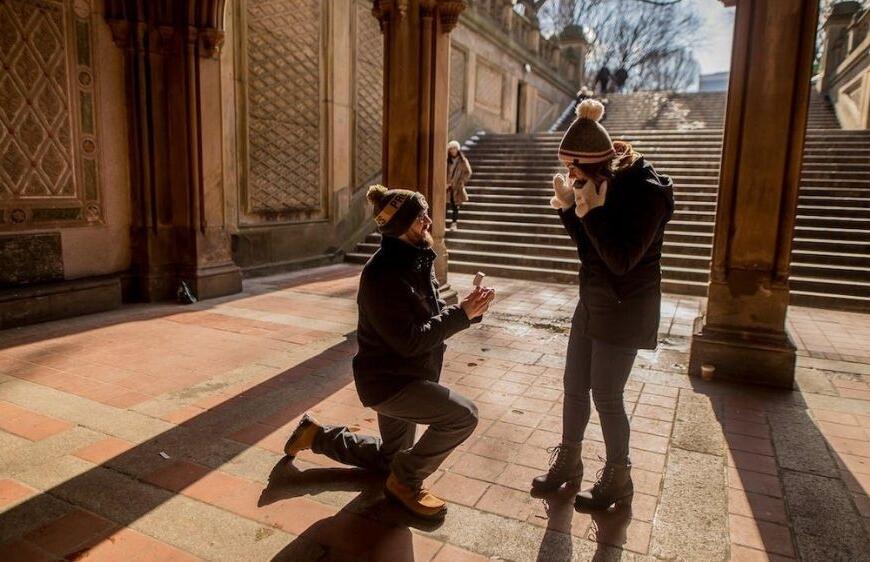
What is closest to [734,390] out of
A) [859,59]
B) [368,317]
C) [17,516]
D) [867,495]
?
[867,495]

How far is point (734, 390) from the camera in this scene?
4812 millimetres

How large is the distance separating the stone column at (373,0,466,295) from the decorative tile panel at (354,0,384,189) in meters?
4.92

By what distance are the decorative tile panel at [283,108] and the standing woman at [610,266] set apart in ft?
25.3

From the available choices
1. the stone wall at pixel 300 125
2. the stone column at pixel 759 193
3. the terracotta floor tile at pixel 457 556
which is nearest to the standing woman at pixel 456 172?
the stone wall at pixel 300 125

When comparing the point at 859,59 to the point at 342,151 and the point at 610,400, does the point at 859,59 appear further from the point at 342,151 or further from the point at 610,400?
the point at 610,400

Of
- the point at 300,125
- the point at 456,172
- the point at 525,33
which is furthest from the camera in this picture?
the point at 525,33

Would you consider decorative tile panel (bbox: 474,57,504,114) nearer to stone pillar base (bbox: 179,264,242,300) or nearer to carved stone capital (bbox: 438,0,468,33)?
carved stone capital (bbox: 438,0,468,33)

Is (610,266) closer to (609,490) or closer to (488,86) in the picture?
(609,490)

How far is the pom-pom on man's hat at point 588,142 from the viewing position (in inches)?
104

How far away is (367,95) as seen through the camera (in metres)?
12.2

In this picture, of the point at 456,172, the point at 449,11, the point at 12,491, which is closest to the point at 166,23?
the point at 449,11

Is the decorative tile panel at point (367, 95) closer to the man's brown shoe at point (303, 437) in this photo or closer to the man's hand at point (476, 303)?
the man's brown shoe at point (303, 437)

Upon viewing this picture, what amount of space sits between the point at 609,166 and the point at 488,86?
16.5 metres

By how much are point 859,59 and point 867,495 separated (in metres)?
16.4
